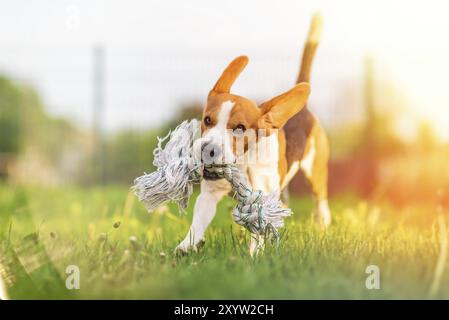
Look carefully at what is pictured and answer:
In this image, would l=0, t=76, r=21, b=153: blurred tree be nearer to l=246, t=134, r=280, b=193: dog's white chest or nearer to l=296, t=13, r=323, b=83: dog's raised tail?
l=296, t=13, r=323, b=83: dog's raised tail

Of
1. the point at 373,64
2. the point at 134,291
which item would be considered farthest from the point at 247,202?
the point at 373,64

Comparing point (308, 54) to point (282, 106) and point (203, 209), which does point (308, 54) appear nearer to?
point (282, 106)

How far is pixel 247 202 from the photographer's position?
4.71ft

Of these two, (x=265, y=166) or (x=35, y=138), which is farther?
(x=35, y=138)

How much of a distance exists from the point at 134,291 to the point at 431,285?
0.66 meters

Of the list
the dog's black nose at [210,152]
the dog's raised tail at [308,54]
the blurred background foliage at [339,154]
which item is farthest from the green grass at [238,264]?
the blurred background foliage at [339,154]

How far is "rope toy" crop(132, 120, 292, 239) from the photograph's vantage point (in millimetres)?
1424

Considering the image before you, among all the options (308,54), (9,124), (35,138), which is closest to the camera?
(308,54)

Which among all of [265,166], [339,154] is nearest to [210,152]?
[265,166]

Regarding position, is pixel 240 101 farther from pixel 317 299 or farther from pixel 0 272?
pixel 0 272

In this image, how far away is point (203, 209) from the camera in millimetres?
1495

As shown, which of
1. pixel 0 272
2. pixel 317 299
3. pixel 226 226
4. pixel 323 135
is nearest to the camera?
pixel 317 299

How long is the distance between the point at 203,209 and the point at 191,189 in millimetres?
59

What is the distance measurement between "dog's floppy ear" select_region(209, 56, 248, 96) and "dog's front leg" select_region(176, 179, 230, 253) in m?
0.22
